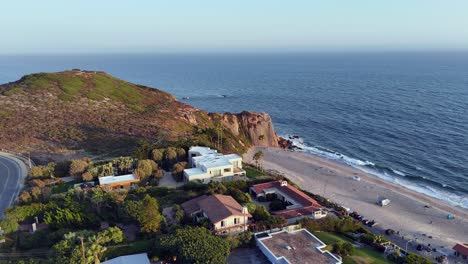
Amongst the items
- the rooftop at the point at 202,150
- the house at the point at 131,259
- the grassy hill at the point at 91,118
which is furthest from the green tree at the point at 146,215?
the grassy hill at the point at 91,118

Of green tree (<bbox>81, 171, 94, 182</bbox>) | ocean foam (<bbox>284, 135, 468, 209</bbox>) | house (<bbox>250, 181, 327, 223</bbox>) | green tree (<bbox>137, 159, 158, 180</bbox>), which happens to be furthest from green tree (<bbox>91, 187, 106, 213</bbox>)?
ocean foam (<bbox>284, 135, 468, 209</bbox>)

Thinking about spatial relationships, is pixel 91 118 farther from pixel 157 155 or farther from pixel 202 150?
pixel 202 150

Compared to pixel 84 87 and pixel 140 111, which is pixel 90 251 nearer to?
pixel 140 111

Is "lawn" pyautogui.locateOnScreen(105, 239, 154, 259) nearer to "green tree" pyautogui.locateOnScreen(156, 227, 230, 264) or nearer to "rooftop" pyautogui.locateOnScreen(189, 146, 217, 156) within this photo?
"green tree" pyautogui.locateOnScreen(156, 227, 230, 264)

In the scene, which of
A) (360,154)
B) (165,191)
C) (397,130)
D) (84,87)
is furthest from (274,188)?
(84,87)

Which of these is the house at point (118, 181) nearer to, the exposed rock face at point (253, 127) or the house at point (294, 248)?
the house at point (294, 248)

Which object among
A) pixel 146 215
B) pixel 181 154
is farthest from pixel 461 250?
pixel 181 154
